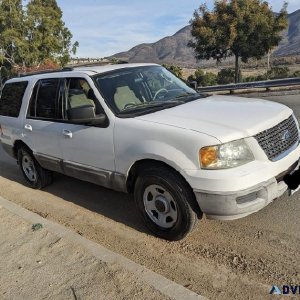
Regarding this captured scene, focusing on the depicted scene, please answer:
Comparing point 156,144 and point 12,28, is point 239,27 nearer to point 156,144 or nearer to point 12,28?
point 12,28

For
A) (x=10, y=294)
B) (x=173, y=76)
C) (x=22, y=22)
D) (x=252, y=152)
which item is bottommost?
(x=10, y=294)

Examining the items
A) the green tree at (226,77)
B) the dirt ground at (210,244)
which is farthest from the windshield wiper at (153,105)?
the green tree at (226,77)

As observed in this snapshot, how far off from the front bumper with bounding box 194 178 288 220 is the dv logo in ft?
2.43

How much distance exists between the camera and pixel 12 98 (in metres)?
6.71

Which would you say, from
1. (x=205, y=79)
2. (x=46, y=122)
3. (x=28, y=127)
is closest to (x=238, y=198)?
(x=46, y=122)

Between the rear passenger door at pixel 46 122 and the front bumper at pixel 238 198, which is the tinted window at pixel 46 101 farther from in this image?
the front bumper at pixel 238 198

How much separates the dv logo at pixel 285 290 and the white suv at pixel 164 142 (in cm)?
74

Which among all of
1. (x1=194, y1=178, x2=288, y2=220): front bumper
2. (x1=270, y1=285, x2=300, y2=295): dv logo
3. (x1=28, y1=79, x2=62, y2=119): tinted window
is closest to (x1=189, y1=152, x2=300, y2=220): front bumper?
(x1=194, y1=178, x2=288, y2=220): front bumper

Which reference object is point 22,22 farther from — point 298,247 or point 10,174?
point 298,247

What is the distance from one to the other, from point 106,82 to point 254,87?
42.6 feet

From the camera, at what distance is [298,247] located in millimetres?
3939

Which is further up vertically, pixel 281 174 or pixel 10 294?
pixel 281 174

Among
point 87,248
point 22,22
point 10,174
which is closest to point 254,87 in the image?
point 10,174

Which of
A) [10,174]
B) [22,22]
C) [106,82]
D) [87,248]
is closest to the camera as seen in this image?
[87,248]
